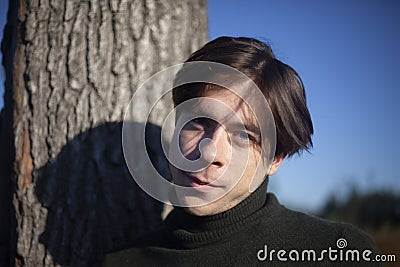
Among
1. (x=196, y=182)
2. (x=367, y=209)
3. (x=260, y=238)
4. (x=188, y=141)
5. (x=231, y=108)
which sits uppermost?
(x=231, y=108)

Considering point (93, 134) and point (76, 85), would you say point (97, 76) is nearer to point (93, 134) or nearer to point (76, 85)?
point (76, 85)

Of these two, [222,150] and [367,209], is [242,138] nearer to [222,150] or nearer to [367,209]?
[222,150]

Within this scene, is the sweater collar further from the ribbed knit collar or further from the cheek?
the cheek

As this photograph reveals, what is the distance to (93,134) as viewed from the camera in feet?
6.41

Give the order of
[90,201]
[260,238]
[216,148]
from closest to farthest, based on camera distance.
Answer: [216,148], [260,238], [90,201]

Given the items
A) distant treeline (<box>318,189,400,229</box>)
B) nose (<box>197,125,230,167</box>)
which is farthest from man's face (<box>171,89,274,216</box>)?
distant treeline (<box>318,189,400,229</box>)

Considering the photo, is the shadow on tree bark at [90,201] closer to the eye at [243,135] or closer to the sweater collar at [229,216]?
the sweater collar at [229,216]

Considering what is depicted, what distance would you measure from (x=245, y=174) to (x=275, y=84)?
1.19ft

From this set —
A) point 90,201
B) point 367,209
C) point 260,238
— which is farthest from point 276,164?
point 367,209

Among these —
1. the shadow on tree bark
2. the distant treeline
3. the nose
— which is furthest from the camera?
the distant treeline

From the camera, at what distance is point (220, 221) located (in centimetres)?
152

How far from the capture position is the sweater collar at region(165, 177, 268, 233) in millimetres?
1517

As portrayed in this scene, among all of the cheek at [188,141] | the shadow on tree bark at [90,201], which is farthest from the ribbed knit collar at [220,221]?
the shadow on tree bark at [90,201]

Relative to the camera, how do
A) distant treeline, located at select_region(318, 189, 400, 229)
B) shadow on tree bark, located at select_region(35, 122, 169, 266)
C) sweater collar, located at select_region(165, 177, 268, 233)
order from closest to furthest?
sweater collar, located at select_region(165, 177, 268, 233), shadow on tree bark, located at select_region(35, 122, 169, 266), distant treeline, located at select_region(318, 189, 400, 229)
